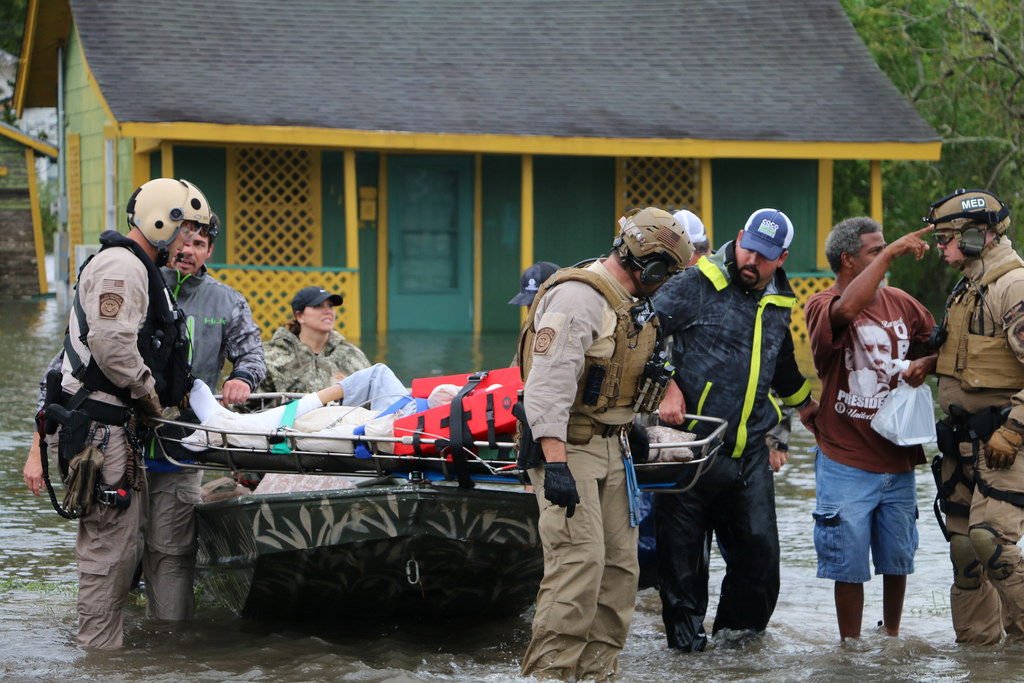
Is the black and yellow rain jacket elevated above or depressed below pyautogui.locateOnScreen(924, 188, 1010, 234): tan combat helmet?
below

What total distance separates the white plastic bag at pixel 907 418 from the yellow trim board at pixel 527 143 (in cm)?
1165

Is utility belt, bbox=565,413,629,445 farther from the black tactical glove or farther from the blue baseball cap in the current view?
the blue baseball cap

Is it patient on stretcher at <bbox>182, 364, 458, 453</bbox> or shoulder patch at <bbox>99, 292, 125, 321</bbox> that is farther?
patient on stretcher at <bbox>182, 364, 458, 453</bbox>

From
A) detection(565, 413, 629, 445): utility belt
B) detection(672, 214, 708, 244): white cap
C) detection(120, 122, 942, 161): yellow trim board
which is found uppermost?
detection(120, 122, 942, 161): yellow trim board

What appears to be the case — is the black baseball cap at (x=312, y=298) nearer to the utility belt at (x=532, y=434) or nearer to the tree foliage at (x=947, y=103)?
the utility belt at (x=532, y=434)

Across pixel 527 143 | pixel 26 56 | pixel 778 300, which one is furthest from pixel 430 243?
pixel 778 300

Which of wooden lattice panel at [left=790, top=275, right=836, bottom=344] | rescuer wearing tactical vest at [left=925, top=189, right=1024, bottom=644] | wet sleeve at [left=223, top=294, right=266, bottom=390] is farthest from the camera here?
wooden lattice panel at [left=790, top=275, right=836, bottom=344]

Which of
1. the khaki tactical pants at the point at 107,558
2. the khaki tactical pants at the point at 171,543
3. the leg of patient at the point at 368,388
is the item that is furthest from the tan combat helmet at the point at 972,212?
the khaki tactical pants at the point at 107,558

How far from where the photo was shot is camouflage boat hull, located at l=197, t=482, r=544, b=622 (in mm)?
5504

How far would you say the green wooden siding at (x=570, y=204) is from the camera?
63.3 ft

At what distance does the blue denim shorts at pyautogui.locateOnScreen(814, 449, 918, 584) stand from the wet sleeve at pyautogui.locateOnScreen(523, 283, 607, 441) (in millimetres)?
1758

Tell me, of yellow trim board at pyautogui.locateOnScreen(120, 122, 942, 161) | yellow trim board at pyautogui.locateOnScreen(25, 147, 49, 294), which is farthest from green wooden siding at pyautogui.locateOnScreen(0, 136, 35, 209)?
yellow trim board at pyautogui.locateOnScreen(120, 122, 942, 161)

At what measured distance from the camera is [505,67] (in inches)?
740

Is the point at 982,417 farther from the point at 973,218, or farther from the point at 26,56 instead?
the point at 26,56
